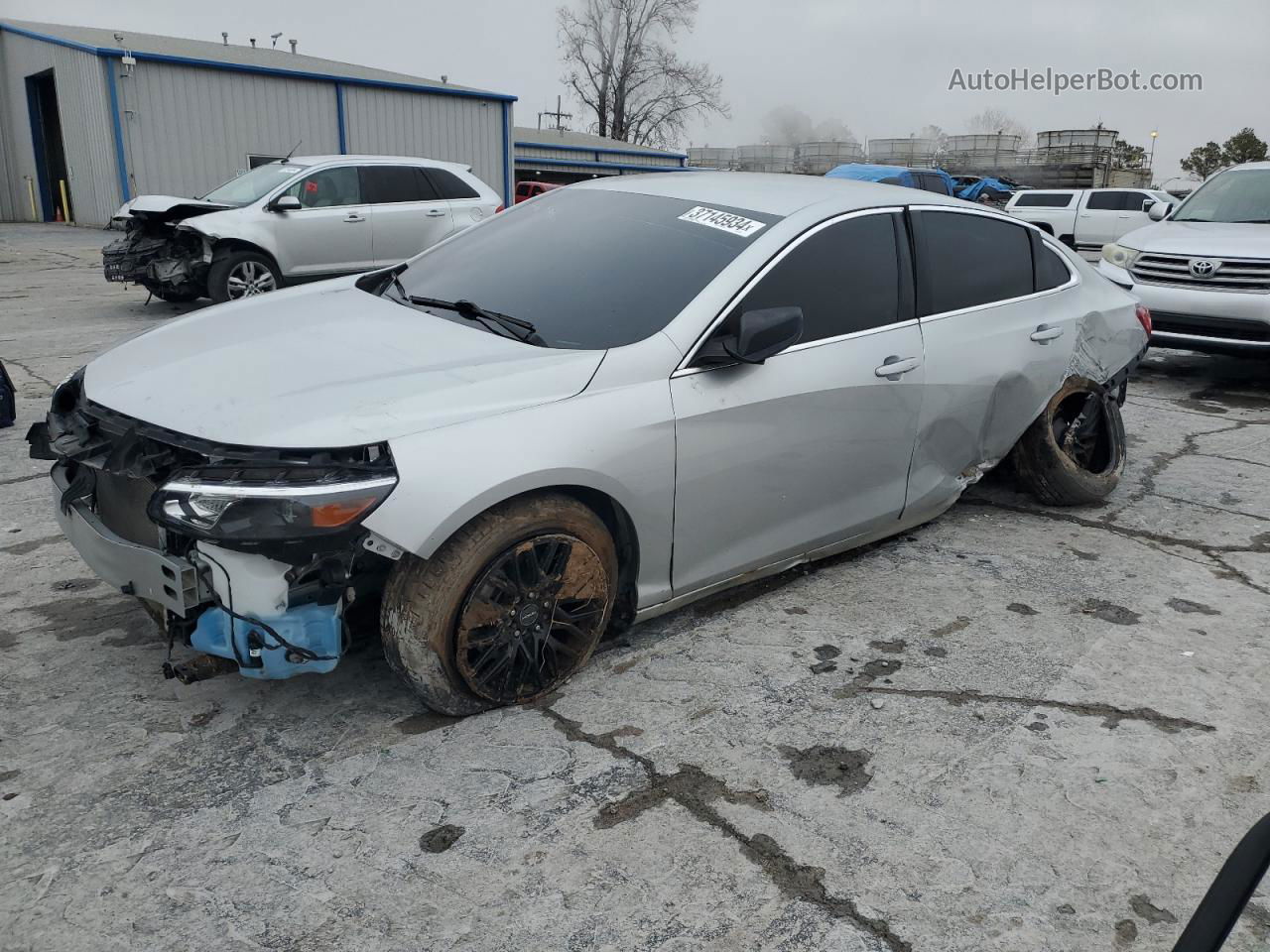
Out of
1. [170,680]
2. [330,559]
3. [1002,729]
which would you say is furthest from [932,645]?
[170,680]

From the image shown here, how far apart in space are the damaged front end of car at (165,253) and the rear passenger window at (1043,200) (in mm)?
19810

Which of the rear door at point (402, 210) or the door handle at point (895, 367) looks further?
the rear door at point (402, 210)

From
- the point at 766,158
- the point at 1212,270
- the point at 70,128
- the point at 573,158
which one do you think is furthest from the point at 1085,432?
the point at 766,158

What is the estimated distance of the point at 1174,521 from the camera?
499 cm

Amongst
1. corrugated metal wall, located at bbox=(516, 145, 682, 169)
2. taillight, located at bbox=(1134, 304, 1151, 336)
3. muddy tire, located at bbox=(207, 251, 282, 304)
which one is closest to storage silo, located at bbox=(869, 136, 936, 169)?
corrugated metal wall, located at bbox=(516, 145, 682, 169)

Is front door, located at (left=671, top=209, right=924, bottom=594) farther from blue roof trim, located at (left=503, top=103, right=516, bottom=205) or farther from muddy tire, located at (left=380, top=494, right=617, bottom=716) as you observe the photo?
blue roof trim, located at (left=503, top=103, right=516, bottom=205)

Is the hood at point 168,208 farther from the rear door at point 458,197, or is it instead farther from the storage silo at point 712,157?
the storage silo at point 712,157

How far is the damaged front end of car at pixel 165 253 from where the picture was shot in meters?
10.1

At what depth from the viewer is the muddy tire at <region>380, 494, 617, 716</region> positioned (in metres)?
2.75

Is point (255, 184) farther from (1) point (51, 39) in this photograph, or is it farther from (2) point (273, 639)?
(1) point (51, 39)

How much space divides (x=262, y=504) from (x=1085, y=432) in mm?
4112

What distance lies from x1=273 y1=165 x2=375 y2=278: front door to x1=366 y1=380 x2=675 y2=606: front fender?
8.63 meters

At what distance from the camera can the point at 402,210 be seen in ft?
37.7

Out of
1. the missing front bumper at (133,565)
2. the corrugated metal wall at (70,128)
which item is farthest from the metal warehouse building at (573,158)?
the missing front bumper at (133,565)
